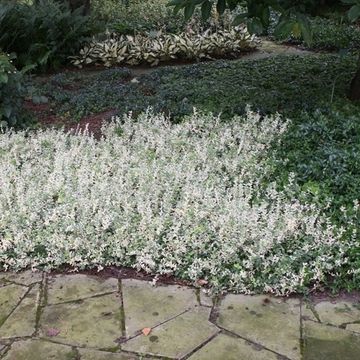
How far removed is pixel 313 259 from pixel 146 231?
3.43 feet

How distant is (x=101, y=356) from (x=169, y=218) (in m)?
1.19

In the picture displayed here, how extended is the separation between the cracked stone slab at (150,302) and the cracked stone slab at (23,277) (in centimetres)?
54

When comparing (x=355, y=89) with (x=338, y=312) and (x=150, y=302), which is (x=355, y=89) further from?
(x=150, y=302)

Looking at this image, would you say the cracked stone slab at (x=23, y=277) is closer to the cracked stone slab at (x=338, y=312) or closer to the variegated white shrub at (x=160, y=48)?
the cracked stone slab at (x=338, y=312)

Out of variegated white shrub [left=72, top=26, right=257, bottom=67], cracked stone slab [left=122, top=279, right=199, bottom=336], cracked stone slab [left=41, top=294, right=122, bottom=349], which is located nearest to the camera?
cracked stone slab [left=41, top=294, right=122, bottom=349]

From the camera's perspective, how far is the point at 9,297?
3227 mm

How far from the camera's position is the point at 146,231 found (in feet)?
11.7

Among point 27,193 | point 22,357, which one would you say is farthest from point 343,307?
point 27,193

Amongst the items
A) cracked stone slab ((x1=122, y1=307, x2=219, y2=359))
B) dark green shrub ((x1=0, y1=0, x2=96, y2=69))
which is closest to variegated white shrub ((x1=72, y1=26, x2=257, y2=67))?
dark green shrub ((x1=0, y1=0, x2=96, y2=69))

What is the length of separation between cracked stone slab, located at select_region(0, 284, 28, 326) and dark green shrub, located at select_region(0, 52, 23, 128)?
2709 millimetres

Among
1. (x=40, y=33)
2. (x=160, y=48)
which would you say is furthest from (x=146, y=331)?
(x=40, y=33)

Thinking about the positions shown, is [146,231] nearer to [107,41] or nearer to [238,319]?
[238,319]

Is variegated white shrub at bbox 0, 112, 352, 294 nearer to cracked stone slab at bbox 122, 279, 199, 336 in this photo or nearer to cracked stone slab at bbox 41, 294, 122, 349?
cracked stone slab at bbox 122, 279, 199, 336

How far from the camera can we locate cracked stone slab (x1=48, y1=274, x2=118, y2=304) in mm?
3229
